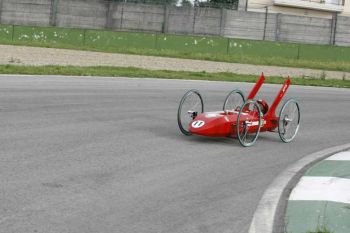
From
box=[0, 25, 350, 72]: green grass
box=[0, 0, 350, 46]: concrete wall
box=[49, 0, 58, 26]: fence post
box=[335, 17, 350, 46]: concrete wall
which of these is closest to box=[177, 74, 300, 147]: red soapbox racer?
box=[0, 25, 350, 72]: green grass

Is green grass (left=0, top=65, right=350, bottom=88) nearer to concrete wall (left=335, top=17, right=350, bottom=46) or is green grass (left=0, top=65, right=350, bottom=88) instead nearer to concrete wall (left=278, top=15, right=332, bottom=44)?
concrete wall (left=278, top=15, right=332, bottom=44)

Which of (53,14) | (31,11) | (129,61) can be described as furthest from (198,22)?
(129,61)

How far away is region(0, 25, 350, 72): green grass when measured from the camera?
113ft

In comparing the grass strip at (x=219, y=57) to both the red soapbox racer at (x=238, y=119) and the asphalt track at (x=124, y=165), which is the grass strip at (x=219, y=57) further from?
the red soapbox racer at (x=238, y=119)

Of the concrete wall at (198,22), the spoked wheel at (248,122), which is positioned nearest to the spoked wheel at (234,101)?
the spoked wheel at (248,122)

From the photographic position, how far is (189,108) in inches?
436

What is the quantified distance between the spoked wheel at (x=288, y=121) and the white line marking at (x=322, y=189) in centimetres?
280

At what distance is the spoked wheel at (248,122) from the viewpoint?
32.9 feet

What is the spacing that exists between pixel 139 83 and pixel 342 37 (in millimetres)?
33700

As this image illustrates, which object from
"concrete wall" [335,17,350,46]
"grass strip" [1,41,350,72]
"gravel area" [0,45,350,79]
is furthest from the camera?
"concrete wall" [335,17,350,46]

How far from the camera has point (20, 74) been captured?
1867 centimetres

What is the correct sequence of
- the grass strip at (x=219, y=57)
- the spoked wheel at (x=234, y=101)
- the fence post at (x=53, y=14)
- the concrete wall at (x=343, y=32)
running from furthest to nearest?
1. the concrete wall at (x=343, y=32)
2. the fence post at (x=53, y=14)
3. the grass strip at (x=219, y=57)
4. the spoked wheel at (x=234, y=101)

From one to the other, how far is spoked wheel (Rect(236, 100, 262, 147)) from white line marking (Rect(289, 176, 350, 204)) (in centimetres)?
197

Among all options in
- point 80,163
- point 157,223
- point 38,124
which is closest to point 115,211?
point 157,223
